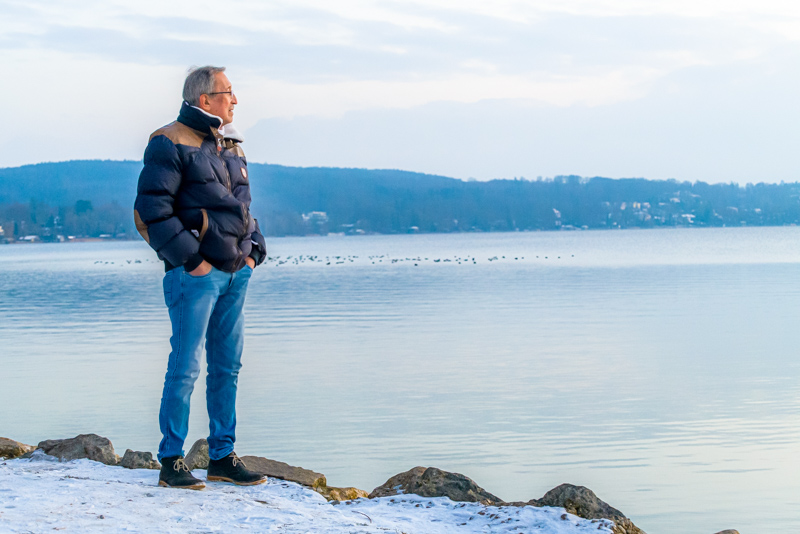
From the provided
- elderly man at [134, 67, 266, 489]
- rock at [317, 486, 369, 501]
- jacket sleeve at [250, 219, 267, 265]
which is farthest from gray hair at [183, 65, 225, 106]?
rock at [317, 486, 369, 501]

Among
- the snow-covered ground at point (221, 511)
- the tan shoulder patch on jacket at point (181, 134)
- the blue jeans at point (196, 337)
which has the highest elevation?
the tan shoulder patch on jacket at point (181, 134)

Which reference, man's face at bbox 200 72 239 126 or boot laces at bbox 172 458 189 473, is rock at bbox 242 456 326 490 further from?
man's face at bbox 200 72 239 126

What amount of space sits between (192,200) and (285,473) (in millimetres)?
1921

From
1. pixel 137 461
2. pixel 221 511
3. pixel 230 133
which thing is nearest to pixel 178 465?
pixel 221 511

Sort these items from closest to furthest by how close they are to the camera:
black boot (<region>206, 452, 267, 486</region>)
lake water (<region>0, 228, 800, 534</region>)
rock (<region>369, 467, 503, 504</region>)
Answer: black boot (<region>206, 452, 267, 486</region>) < rock (<region>369, 467, 503, 504</region>) < lake water (<region>0, 228, 800, 534</region>)

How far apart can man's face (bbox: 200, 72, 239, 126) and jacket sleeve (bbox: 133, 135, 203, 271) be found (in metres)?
0.34

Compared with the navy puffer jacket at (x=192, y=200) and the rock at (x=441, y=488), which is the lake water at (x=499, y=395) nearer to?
the rock at (x=441, y=488)

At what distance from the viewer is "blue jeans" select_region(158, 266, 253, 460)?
5094mm

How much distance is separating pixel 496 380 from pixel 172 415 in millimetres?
9272

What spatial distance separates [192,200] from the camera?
5.08m

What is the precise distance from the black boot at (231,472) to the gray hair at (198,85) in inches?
77.8

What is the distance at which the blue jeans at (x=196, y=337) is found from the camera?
5.09m

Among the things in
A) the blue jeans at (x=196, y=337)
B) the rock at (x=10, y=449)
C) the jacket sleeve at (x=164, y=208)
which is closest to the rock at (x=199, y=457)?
the blue jeans at (x=196, y=337)

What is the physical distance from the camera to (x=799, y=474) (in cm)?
895
